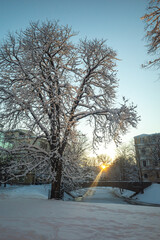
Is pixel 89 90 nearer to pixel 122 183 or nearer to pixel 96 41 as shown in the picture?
pixel 96 41

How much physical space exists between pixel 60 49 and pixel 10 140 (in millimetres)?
6091

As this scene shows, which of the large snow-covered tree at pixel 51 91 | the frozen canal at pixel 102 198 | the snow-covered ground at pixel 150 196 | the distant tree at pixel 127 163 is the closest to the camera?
the large snow-covered tree at pixel 51 91

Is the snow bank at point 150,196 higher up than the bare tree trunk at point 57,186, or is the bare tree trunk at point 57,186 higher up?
the bare tree trunk at point 57,186

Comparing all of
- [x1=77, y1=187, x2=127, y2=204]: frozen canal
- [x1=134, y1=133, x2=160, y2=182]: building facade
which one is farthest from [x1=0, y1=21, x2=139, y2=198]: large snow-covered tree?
[x1=134, y1=133, x2=160, y2=182]: building facade

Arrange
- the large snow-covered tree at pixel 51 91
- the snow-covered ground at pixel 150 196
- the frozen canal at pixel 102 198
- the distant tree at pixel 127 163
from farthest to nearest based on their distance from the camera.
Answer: the distant tree at pixel 127 163 < the frozen canal at pixel 102 198 < the snow-covered ground at pixel 150 196 < the large snow-covered tree at pixel 51 91

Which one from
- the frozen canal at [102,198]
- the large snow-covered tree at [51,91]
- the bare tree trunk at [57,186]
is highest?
the large snow-covered tree at [51,91]

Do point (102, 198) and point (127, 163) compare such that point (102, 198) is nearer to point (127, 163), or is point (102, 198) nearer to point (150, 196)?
point (150, 196)

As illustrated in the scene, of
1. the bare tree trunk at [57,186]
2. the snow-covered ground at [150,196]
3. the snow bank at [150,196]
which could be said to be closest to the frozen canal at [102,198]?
the snow-covered ground at [150,196]

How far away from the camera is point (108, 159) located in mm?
67125

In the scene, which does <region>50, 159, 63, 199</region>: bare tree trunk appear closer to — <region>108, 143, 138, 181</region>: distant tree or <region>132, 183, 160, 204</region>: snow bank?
<region>132, 183, 160, 204</region>: snow bank

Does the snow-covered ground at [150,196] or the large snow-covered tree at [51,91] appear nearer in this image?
the large snow-covered tree at [51,91]

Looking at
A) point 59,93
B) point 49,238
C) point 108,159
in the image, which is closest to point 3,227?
point 49,238

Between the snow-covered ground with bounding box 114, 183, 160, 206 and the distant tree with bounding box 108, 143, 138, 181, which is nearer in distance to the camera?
the snow-covered ground with bounding box 114, 183, 160, 206

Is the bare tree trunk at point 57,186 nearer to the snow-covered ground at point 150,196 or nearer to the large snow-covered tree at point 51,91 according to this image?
the large snow-covered tree at point 51,91
